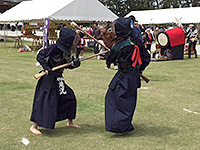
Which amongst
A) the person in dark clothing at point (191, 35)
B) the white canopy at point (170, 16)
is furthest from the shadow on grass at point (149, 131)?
the white canopy at point (170, 16)

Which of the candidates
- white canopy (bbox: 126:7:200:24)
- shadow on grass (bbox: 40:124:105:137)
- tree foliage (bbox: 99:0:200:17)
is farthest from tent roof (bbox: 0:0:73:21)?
tree foliage (bbox: 99:0:200:17)

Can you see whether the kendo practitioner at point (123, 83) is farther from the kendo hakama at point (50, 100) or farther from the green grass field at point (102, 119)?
the kendo hakama at point (50, 100)

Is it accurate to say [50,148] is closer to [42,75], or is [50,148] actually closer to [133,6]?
[42,75]

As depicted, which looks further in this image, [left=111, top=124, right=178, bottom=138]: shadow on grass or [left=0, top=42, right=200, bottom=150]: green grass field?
[left=111, top=124, right=178, bottom=138]: shadow on grass

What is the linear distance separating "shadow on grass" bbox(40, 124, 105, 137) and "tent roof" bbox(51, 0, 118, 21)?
12794 mm

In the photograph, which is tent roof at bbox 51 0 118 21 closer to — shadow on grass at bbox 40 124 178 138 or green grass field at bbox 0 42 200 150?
green grass field at bbox 0 42 200 150

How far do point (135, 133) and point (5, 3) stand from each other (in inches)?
1794

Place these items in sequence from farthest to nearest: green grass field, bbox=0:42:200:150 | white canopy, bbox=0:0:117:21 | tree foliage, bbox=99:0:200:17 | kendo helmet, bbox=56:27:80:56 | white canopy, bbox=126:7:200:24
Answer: tree foliage, bbox=99:0:200:17
white canopy, bbox=126:7:200:24
white canopy, bbox=0:0:117:21
kendo helmet, bbox=56:27:80:56
green grass field, bbox=0:42:200:150

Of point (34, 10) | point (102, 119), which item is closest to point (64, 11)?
point (34, 10)

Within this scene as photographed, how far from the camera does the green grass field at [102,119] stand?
4199 mm

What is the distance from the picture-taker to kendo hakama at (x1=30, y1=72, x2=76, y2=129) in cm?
437

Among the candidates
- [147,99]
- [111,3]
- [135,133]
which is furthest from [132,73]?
[111,3]

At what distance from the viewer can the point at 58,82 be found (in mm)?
4500

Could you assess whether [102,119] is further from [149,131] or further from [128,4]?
[128,4]
